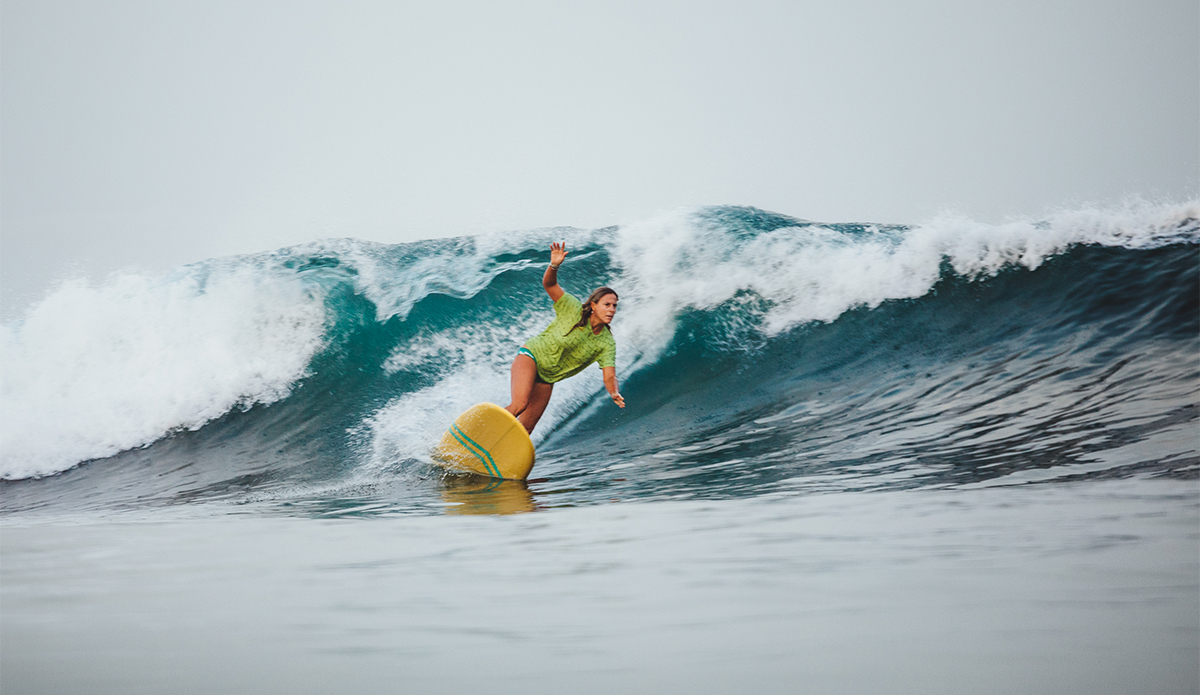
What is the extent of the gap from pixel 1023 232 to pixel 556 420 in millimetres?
4487

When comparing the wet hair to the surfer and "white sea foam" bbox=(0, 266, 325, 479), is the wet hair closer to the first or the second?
the surfer

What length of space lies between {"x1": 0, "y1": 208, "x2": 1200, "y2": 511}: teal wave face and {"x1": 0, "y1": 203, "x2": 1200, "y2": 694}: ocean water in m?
0.03

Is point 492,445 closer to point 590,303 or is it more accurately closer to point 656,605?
point 590,303

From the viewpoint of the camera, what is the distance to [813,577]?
1971 millimetres

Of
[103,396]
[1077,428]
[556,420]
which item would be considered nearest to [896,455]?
[1077,428]

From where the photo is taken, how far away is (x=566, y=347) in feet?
15.2

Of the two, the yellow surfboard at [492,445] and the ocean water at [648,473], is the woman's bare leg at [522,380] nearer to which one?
the yellow surfboard at [492,445]

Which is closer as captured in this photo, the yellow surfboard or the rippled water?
the rippled water

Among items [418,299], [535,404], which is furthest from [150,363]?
[535,404]

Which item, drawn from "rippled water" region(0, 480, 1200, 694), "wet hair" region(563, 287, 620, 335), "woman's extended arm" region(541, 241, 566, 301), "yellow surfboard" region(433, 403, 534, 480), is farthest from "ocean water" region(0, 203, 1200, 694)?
"woman's extended arm" region(541, 241, 566, 301)

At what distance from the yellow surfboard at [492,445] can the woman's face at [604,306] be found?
29.5 inches

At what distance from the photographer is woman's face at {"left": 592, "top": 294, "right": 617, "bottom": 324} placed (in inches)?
176

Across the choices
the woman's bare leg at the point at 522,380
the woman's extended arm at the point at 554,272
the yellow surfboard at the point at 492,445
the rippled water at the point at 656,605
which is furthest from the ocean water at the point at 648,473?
the woman's extended arm at the point at 554,272

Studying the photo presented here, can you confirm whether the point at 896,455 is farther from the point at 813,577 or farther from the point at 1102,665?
the point at 1102,665
